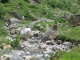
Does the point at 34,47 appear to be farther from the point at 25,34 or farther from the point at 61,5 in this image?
the point at 61,5

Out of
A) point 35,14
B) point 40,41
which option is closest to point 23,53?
point 40,41

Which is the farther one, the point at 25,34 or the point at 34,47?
the point at 25,34

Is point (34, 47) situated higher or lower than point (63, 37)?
higher

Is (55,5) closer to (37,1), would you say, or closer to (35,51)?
(37,1)

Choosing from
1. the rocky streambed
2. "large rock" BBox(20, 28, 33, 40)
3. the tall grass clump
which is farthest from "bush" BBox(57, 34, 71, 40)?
the tall grass clump

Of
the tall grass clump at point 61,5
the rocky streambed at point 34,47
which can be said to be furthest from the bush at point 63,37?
the tall grass clump at point 61,5

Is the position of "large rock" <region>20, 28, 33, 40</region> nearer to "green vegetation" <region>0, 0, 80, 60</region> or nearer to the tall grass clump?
"green vegetation" <region>0, 0, 80, 60</region>

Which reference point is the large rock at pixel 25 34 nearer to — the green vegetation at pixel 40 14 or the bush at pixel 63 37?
the green vegetation at pixel 40 14

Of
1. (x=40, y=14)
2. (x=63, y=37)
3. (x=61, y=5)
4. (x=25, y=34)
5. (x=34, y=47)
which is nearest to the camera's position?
(x=34, y=47)

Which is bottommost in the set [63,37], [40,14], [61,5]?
[61,5]

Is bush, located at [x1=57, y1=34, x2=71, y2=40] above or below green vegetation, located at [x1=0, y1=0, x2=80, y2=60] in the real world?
above

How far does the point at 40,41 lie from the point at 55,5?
37873 mm

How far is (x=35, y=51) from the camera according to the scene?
984 inches

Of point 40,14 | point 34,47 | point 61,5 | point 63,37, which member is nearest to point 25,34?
point 63,37
